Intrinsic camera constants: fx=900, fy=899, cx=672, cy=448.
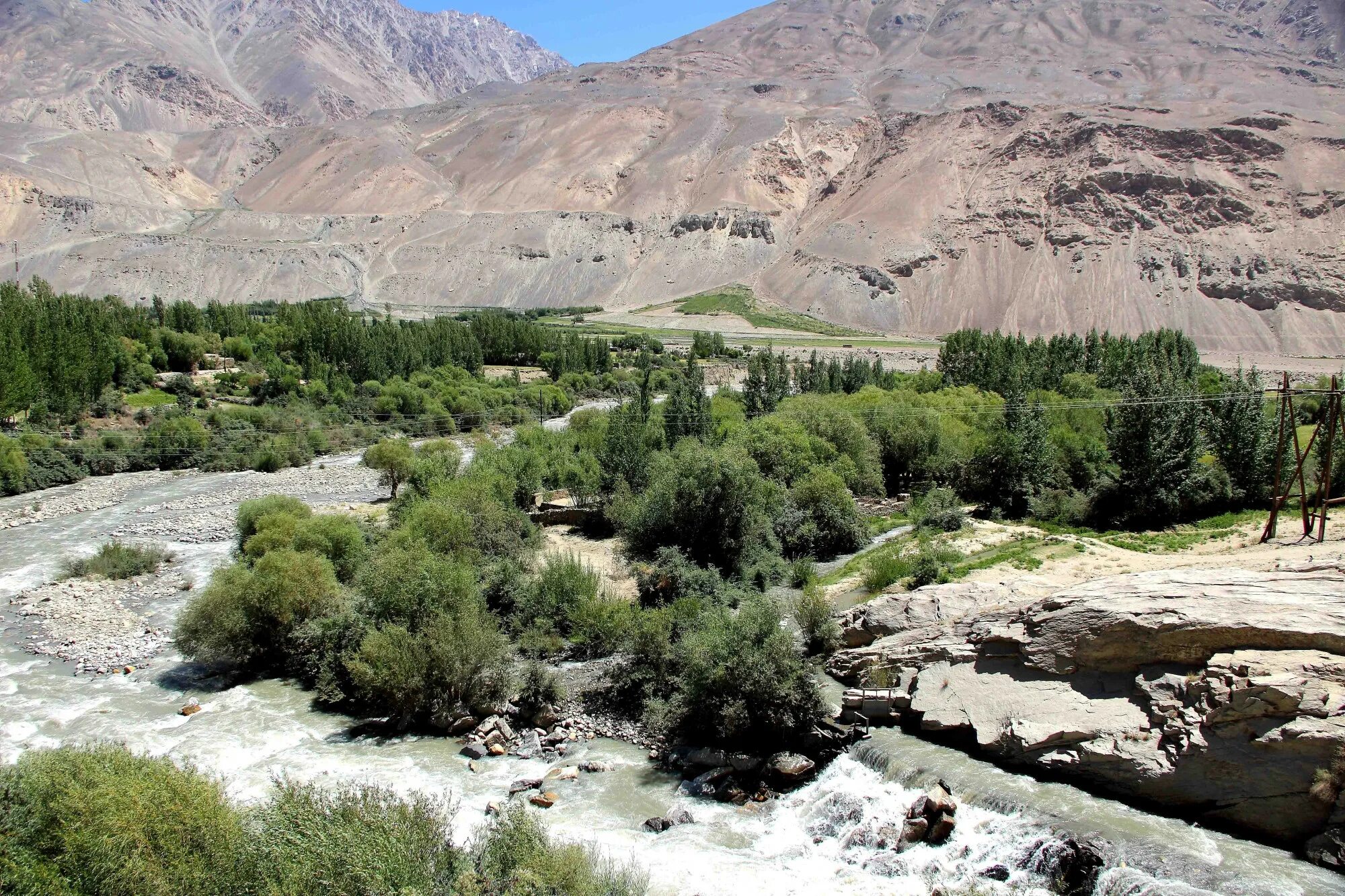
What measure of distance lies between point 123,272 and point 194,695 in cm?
13922

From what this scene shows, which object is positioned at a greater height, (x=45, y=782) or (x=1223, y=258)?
(x=1223, y=258)

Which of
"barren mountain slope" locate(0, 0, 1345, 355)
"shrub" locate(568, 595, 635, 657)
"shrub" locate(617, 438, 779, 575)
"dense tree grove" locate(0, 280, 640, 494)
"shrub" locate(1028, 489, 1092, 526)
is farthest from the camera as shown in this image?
"barren mountain slope" locate(0, 0, 1345, 355)

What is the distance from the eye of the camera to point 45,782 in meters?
14.3

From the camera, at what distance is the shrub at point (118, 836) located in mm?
12648

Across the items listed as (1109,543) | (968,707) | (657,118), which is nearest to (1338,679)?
(968,707)

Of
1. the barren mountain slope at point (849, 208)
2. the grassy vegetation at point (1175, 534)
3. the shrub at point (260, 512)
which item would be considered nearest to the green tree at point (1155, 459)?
the grassy vegetation at point (1175, 534)

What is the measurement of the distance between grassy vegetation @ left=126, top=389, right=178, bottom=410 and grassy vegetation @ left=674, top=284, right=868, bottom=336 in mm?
76083

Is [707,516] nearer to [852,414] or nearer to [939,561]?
[939,561]

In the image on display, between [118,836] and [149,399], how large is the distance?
2446 inches

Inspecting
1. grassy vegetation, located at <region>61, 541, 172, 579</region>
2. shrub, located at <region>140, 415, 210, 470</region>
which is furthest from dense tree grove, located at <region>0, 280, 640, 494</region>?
grassy vegetation, located at <region>61, 541, 172, 579</region>

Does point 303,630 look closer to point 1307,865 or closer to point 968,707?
point 968,707

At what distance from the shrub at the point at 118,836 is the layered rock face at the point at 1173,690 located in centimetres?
1413

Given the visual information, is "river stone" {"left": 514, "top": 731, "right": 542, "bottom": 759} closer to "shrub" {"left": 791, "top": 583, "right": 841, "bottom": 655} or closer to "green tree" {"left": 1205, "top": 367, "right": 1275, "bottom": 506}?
"shrub" {"left": 791, "top": 583, "right": 841, "bottom": 655}

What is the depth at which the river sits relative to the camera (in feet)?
50.1
